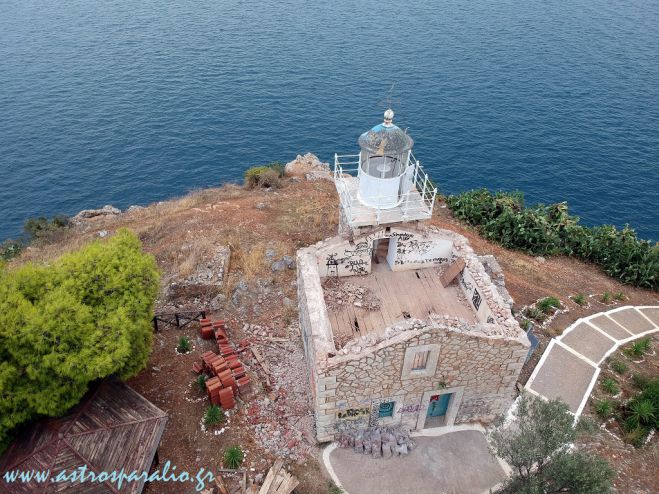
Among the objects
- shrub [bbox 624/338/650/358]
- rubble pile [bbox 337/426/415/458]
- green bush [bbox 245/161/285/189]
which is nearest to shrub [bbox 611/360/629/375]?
shrub [bbox 624/338/650/358]

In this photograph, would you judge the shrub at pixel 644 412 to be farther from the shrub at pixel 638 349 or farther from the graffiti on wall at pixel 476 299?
the graffiti on wall at pixel 476 299

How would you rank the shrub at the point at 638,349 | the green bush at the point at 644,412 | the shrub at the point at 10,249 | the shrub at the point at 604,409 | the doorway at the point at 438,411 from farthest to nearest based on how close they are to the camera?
the shrub at the point at 10,249, the shrub at the point at 638,349, the shrub at the point at 604,409, the green bush at the point at 644,412, the doorway at the point at 438,411

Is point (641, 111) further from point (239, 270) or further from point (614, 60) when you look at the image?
point (239, 270)

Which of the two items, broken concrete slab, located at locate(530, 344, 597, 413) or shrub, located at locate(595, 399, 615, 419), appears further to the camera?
broken concrete slab, located at locate(530, 344, 597, 413)

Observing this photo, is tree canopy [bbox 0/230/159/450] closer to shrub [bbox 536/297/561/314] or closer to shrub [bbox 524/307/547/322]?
shrub [bbox 524/307/547/322]

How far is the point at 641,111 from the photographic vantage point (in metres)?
58.2

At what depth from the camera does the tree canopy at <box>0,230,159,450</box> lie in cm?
1342

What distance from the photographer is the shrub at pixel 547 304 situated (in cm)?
2425

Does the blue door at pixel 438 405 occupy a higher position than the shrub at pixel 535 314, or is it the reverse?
the blue door at pixel 438 405

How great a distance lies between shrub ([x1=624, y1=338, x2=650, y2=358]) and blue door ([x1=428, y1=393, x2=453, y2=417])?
10.6 m

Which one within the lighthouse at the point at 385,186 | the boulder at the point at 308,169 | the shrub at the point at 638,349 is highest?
the lighthouse at the point at 385,186

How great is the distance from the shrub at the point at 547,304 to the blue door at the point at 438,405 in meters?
9.59

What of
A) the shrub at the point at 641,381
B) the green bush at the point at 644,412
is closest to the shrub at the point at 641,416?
the green bush at the point at 644,412

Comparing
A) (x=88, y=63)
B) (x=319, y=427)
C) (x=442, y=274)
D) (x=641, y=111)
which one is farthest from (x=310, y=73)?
(x=319, y=427)
